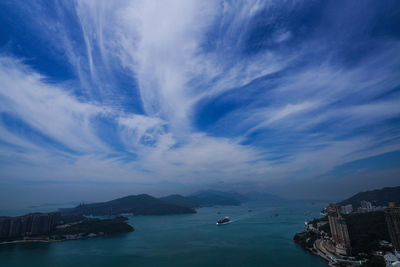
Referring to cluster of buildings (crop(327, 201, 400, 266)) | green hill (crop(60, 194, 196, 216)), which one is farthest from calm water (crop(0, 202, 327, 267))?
green hill (crop(60, 194, 196, 216))

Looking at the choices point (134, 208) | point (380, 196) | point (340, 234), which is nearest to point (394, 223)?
point (340, 234)

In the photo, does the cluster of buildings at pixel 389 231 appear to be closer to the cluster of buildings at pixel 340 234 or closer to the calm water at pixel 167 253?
the cluster of buildings at pixel 340 234

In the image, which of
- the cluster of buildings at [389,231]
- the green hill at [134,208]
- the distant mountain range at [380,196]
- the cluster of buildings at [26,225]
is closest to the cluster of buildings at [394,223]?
the cluster of buildings at [389,231]

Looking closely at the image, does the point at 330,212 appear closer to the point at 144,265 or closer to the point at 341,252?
the point at 341,252

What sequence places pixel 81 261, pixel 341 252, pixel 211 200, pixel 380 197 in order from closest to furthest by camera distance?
pixel 341 252
pixel 81 261
pixel 380 197
pixel 211 200

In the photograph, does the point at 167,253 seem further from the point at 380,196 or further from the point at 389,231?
the point at 380,196

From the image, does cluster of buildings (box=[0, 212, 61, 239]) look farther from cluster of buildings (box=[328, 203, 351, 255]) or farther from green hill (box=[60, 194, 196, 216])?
green hill (box=[60, 194, 196, 216])

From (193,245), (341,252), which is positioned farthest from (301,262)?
(193,245)
